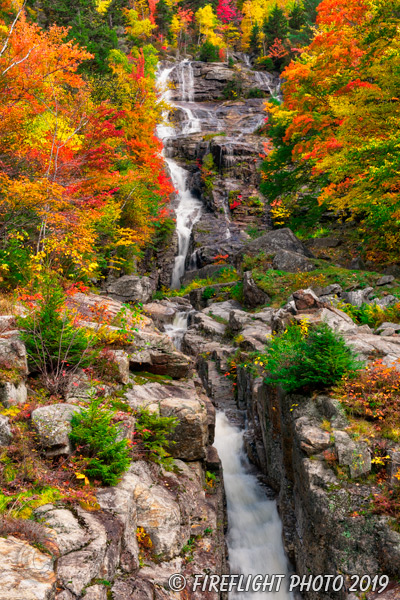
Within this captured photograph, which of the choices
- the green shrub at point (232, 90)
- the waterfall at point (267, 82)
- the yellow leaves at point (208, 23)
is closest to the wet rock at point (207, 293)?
the green shrub at point (232, 90)

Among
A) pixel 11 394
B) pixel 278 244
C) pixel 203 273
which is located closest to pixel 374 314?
pixel 11 394

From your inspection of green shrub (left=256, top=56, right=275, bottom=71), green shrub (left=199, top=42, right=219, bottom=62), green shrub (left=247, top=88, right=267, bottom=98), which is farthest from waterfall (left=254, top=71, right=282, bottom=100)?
green shrub (left=199, top=42, right=219, bottom=62)

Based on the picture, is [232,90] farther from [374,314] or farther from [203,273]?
[374,314]

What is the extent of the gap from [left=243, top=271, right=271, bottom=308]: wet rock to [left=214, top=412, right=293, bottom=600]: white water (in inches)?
309

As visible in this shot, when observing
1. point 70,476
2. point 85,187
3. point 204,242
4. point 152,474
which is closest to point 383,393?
point 152,474

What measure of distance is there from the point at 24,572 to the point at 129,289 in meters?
15.9

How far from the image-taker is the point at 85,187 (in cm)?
1453

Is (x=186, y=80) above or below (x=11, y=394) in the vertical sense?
above

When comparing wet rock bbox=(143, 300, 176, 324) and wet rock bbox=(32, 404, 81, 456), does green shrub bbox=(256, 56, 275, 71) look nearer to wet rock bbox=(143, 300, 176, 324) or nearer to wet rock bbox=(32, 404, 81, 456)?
wet rock bbox=(143, 300, 176, 324)

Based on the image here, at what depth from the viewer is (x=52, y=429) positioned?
4602mm

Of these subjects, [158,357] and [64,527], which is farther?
[158,357]

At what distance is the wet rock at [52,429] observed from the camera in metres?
4.52

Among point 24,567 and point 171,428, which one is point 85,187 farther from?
point 24,567

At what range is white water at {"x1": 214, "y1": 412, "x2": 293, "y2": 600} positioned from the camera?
7.03m
